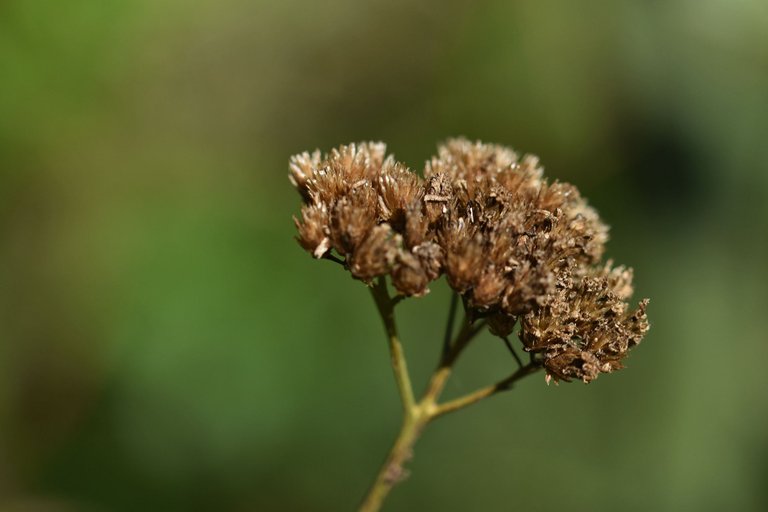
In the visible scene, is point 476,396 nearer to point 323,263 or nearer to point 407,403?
point 407,403

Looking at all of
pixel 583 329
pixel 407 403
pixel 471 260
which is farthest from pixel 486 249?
pixel 407 403

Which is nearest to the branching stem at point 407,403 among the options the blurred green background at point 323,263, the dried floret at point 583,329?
the dried floret at point 583,329

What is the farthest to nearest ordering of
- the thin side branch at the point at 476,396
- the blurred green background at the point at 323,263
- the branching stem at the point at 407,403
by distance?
the blurred green background at the point at 323,263 → the thin side branch at the point at 476,396 → the branching stem at the point at 407,403

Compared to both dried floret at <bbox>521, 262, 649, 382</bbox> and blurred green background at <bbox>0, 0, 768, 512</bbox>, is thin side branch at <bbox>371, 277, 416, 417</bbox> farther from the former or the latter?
blurred green background at <bbox>0, 0, 768, 512</bbox>

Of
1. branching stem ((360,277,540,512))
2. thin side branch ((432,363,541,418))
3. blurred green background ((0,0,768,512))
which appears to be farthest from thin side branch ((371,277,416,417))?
blurred green background ((0,0,768,512))

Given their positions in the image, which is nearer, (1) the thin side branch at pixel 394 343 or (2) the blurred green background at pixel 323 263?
(1) the thin side branch at pixel 394 343

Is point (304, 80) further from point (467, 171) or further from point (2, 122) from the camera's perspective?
point (467, 171)

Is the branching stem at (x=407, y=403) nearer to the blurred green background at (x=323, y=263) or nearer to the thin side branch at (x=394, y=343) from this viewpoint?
the thin side branch at (x=394, y=343)
